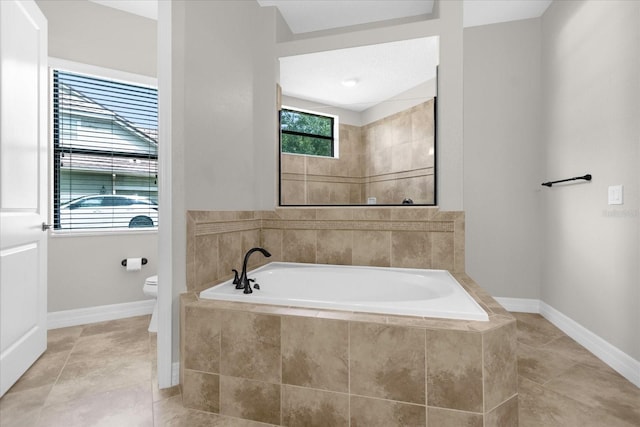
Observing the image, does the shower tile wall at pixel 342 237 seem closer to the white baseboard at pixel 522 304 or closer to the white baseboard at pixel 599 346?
the white baseboard at pixel 599 346

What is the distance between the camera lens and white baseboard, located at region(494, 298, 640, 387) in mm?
1735

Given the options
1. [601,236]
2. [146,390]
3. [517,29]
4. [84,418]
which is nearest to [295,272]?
[146,390]

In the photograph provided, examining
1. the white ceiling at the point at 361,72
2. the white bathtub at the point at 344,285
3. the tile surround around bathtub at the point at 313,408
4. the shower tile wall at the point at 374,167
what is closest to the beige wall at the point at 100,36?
the white ceiling at the point at 361,72

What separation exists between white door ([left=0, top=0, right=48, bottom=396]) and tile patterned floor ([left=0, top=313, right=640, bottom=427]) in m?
0.18

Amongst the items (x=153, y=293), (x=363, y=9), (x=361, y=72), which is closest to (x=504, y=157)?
(x=361, y=72)

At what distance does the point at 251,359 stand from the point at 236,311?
0.23 m

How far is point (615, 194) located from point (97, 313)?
12.5 ft

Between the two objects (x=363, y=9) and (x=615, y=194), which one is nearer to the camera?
(x=615, y=194)

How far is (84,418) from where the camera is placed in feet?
4.66

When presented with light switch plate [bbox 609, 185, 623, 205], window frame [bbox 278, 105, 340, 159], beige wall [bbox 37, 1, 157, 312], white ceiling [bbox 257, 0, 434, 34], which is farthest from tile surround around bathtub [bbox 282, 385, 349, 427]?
white ceiling [bbox 257, 0, 434, 34]

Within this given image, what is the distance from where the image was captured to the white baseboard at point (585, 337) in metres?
1.74

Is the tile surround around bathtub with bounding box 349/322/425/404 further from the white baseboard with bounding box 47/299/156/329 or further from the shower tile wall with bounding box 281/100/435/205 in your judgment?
the white baseboard with bounding box 47/299/156/329

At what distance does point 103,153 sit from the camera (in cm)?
268

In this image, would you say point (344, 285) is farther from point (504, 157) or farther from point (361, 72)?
A: point (504, 157)
